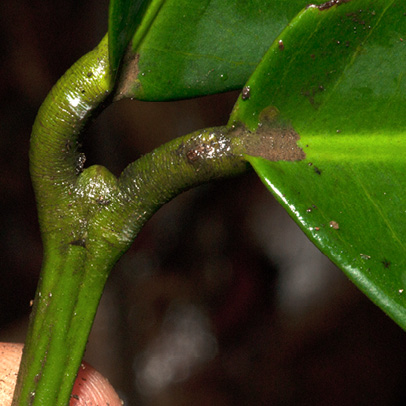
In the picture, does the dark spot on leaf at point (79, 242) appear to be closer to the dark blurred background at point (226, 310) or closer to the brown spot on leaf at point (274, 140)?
the brown spot on leaf at point (274, 140)

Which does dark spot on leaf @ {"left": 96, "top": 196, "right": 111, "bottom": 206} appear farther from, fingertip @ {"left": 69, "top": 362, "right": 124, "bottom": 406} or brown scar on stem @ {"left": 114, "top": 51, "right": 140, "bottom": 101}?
fingertip @ {"left": 69, "top": 362, "right": 124, "bottom": 406}

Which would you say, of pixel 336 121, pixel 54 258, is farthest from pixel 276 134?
pixel 54 258

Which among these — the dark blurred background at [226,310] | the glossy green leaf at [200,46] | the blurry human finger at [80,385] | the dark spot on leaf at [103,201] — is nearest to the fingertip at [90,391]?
the blurry human finger at [80,385]

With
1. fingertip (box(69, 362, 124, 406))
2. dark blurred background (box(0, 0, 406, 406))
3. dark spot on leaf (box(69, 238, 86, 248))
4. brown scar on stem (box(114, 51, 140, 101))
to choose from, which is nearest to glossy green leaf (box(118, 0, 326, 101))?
brown scar on stem (box(114, 51, 140, 101))

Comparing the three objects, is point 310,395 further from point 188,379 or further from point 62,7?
point 62,7

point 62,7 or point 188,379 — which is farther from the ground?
point 62,7

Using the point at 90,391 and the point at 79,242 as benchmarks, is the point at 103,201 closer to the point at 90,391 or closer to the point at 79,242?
the point at 79,242
